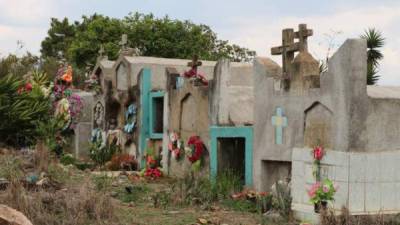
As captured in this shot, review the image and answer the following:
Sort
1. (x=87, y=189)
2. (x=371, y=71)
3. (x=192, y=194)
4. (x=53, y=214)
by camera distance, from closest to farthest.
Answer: (x=53, y=214)
(x=87, y=189)
(x=192, y=194)
(x=371, y=71)

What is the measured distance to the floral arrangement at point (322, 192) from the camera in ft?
31.9

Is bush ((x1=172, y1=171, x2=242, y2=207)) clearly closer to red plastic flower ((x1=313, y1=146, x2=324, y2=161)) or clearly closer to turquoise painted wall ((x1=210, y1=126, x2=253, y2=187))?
turquoise painted wall ((x1=210, y1=126, x2=253, y2=187))

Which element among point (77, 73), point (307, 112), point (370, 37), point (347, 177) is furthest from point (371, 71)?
point (77, 73)

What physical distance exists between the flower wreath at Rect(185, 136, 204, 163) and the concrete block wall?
4192 millimetres

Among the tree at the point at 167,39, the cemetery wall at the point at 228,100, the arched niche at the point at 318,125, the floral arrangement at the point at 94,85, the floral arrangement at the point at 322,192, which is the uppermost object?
the tree at the point at 167,39

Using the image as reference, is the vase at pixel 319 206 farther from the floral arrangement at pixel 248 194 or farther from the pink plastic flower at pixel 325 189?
the floral arrangement at pixel 248 194

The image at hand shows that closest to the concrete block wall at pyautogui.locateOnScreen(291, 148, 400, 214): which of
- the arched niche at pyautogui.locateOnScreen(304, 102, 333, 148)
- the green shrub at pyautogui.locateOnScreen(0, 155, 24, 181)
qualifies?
the arched niche at pyautogui.locateOnScreen(304, 102, 333, 148)

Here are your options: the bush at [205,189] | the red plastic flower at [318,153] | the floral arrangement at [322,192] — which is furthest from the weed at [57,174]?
the floral arrangement at [322,192]

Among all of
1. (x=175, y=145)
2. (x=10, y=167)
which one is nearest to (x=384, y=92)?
(x=175, y=145)

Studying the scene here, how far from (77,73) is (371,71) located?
1813cm

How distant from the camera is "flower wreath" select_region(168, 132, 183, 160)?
15219mm

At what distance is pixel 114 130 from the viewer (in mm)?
18688

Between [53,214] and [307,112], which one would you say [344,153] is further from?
[53,214]

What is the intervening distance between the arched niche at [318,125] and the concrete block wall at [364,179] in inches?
14.7
